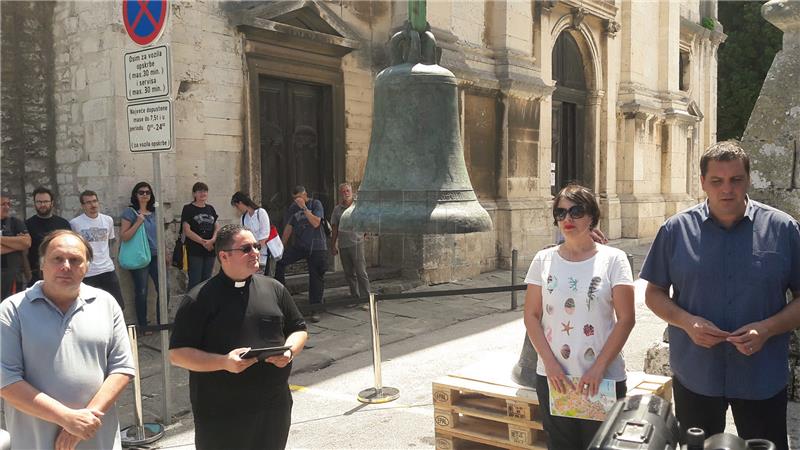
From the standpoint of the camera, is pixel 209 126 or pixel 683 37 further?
pixel 683 37

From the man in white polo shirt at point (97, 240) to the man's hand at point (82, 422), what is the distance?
412 cm

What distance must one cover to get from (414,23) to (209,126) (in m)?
5.51

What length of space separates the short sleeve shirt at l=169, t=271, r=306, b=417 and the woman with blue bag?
15.1 feet

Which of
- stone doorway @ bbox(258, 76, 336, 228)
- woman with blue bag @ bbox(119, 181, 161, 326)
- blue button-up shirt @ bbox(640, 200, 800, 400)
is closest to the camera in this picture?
blue button-up shirt @ bbox(640, 200, 800, 400)

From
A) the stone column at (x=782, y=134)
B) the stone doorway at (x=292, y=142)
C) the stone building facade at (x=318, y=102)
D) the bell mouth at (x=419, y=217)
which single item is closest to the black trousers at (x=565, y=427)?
the bell mouth at (x=419, y=217)

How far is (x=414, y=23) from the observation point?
346cm

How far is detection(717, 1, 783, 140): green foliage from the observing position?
2527cm

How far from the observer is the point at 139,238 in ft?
24.4

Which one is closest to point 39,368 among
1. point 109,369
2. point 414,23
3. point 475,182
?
point 109,369

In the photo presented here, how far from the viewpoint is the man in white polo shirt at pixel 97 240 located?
6695 mm

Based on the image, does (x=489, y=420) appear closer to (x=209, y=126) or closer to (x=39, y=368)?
(x=39, y=368)

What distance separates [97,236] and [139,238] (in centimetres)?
62

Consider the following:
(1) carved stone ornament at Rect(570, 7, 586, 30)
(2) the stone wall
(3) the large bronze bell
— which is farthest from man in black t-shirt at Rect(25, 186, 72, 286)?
(1) carved stone ornament at Rect(570, 7, 586, 30)

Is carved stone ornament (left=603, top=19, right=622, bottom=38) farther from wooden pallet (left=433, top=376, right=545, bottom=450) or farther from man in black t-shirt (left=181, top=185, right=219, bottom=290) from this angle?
wooden pallet (left=433, top=376, right=545, bottom=450)
